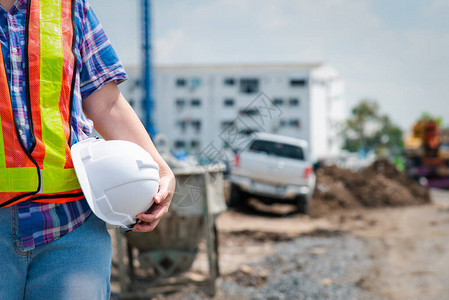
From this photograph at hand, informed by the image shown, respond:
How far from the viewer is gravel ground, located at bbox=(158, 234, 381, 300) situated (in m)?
5.76

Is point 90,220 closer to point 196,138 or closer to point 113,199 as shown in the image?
point 113,199

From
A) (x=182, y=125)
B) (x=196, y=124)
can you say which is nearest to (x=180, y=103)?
(x=182, y=125)

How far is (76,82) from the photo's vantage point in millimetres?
1389

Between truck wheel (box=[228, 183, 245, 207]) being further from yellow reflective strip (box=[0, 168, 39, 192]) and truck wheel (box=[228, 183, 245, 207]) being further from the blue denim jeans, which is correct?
yellow reflective strip (box=[0, 168, 39, 192])

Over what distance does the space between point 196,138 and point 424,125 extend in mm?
40238

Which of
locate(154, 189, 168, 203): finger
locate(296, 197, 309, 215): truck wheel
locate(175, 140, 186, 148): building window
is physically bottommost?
locate(175, 140, 186, 148): building window

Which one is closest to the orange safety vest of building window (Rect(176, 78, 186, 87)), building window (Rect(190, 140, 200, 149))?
building window (Rect(190, 140, 200, 149))

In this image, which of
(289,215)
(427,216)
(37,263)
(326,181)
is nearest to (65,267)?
(37,263)

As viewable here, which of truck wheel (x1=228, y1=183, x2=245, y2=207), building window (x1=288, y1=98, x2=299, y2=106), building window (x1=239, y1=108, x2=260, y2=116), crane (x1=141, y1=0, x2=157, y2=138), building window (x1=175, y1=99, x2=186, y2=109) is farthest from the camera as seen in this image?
building window (x1=175, y1=99, x2=186, y2=109)

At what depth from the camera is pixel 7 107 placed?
1232 millimetres

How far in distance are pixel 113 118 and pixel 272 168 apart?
37.3ft

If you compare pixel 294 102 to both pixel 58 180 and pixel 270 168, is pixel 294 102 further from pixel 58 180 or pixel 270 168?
pixel 58 180

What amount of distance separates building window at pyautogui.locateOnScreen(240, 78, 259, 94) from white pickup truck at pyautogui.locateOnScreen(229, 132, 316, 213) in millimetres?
49088

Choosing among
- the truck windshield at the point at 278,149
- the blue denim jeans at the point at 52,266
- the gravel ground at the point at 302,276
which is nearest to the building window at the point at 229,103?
the truck windshield at the point at 278,149
